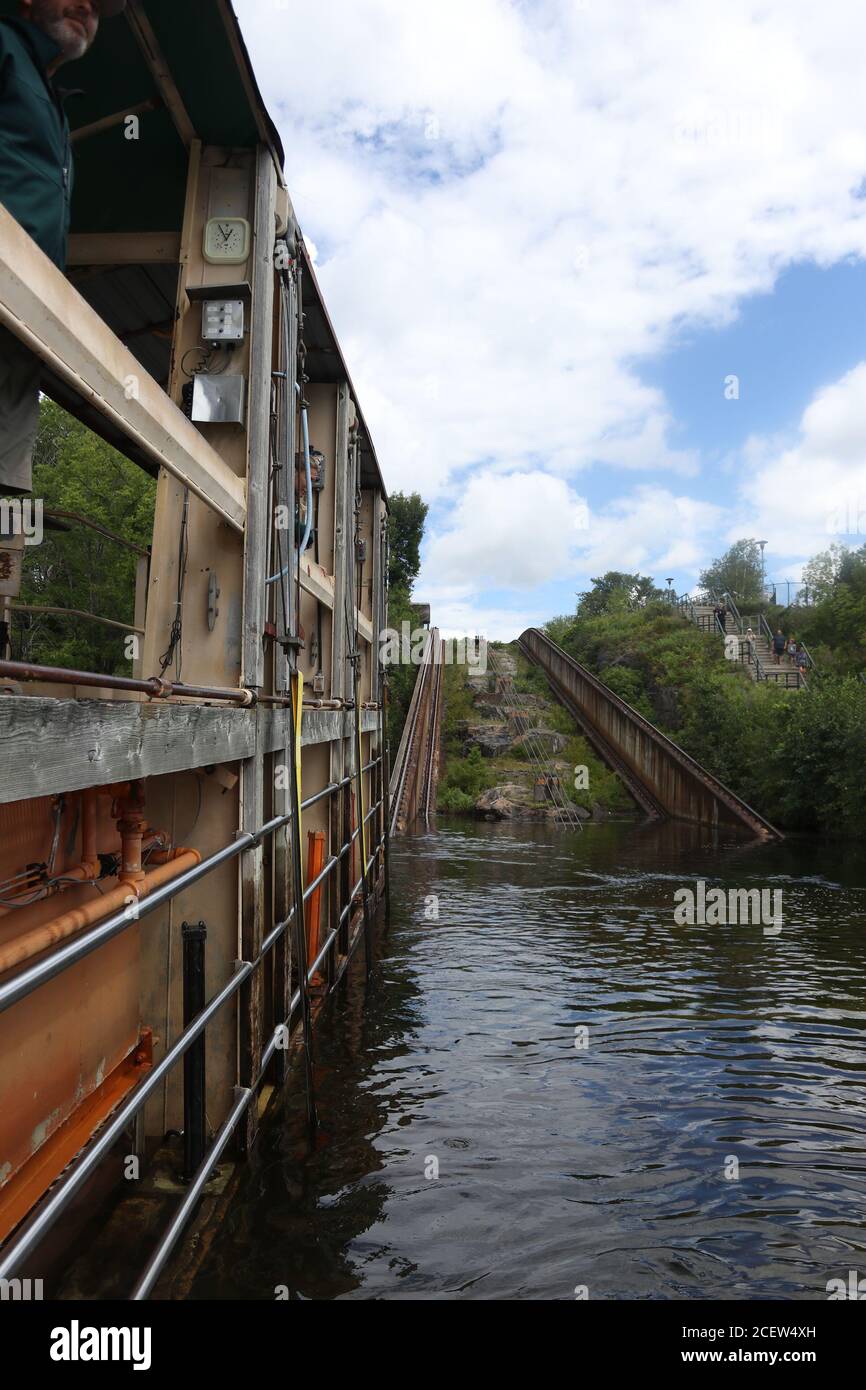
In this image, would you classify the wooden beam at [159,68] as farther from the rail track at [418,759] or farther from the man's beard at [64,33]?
the rail track at [418,759]

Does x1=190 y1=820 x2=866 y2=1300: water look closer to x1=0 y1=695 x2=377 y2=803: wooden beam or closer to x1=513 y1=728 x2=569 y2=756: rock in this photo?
x1=0 y1=695 x2=377 y2=803: wooden beam

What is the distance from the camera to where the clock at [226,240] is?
4969mm

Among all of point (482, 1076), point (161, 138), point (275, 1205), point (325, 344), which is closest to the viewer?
point (275, 1205)

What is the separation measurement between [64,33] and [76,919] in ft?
8.58

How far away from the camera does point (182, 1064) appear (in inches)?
171

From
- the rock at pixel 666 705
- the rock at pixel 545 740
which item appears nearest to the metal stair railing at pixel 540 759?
the rock at pixel 545 740

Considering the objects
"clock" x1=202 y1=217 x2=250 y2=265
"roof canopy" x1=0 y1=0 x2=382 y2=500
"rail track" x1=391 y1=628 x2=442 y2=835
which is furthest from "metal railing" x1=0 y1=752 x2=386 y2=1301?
"rail track" x1=391 y1=628 x2=442 y2=835

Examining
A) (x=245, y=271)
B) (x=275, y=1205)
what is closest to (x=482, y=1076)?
(x=275, y=1205)

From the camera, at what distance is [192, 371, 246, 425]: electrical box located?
15.9 ft

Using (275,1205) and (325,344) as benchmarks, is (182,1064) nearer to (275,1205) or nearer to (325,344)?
(275,1205)

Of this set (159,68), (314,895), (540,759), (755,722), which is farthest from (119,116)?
(540,759)

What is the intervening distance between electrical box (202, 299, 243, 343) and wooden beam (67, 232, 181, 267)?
113cm

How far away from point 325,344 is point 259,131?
340 centimetres

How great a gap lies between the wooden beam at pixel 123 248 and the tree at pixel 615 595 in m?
40.1
